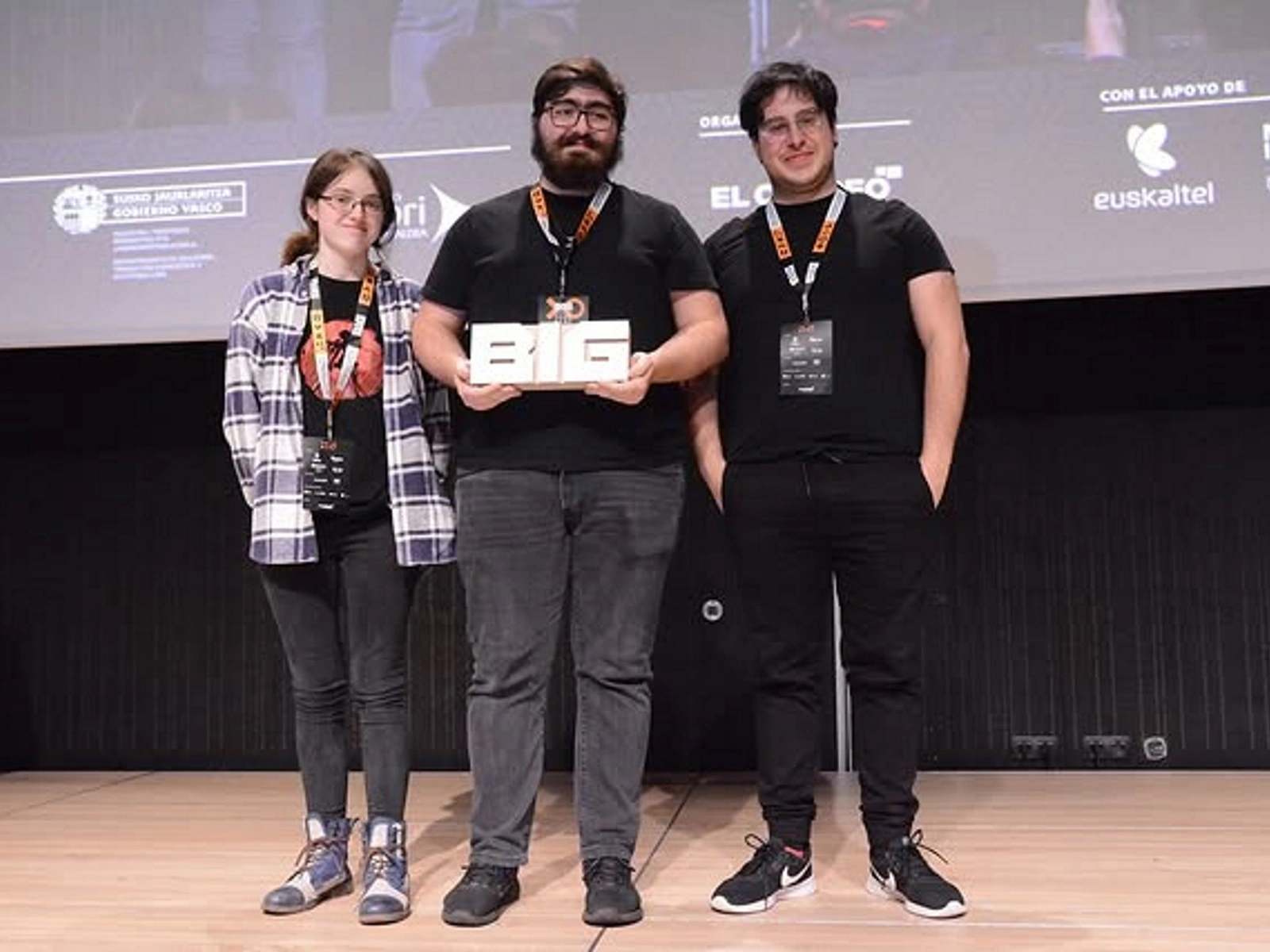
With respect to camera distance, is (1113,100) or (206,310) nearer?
(1113,100)

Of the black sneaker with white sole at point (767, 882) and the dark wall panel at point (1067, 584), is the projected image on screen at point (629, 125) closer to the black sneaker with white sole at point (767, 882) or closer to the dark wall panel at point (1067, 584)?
the dark wall panel at point (1067, 584)

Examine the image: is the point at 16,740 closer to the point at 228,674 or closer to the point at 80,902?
the point at 228,674

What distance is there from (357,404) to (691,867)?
0.98 meters

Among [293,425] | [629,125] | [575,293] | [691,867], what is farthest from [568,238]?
[691,867]

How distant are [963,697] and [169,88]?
242 centimetres

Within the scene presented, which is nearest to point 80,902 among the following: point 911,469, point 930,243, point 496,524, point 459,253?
point 496,524

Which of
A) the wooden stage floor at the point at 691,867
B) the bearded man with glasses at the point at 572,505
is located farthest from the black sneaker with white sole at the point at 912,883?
the bearded man with glasses at the point at 572,505

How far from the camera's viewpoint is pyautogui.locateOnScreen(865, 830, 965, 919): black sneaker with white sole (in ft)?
5.86

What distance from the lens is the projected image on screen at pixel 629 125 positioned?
2.56m

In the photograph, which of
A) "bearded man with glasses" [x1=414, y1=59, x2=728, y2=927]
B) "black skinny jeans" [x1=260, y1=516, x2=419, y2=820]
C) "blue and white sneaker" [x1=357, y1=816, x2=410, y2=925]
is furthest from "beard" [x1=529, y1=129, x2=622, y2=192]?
"blue and white sneaker" [x1=357, y1=816, x2=410, y2=925]

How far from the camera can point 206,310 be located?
284 cm

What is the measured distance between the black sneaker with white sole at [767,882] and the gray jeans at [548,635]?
165 millimetres

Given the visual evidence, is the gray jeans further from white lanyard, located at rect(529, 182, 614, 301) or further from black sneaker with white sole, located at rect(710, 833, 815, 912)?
white lanyard, located at rect(529, 182, 614, 301)

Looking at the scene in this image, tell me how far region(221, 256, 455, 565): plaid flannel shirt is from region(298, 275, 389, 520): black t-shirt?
0.02m
